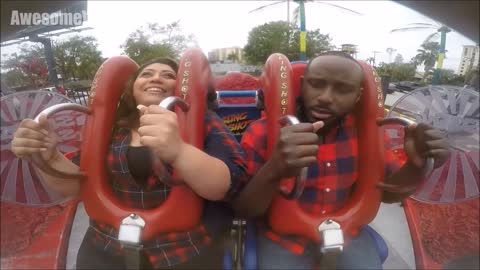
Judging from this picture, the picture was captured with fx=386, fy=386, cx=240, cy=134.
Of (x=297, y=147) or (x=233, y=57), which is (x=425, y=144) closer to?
(x=297, y=147)

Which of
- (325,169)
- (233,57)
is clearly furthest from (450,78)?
(233,57)

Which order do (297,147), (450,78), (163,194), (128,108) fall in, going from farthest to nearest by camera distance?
(128,108)
(163,194)
(450,78)
(297,147)

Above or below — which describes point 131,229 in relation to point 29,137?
below

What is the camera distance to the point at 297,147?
590 mm

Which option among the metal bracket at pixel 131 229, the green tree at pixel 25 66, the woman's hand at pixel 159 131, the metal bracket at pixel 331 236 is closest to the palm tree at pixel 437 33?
the metal bracket at pixel 331 236

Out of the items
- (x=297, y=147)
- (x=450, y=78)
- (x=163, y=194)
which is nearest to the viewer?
(x=297, y=147)

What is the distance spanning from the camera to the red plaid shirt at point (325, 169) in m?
0.80

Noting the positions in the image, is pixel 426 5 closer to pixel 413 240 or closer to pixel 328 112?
pixel 328 112

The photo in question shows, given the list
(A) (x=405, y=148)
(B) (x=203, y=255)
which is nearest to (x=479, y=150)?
(A) (x=405, y=148)

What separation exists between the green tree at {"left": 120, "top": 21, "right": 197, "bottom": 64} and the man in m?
0.23

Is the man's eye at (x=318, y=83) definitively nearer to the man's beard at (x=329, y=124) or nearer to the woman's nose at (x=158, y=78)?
the man's beard at (x=329, y=124)

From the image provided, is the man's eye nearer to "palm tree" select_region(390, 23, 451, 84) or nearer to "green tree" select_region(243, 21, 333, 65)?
"green tree" select_region(243, 21, 333, 65)

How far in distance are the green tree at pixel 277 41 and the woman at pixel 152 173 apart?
170 mm

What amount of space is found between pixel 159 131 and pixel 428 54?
48 cm
